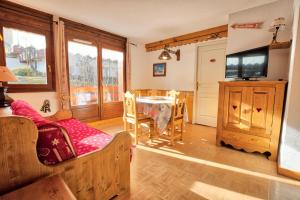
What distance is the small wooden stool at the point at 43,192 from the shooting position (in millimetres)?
768

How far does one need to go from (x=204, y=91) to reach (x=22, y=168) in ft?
12.5

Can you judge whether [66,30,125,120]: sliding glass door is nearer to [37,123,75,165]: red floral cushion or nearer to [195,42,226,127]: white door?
[195,42,226,127]: white door

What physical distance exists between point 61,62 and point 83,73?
60 cm

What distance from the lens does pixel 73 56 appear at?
11.4ft

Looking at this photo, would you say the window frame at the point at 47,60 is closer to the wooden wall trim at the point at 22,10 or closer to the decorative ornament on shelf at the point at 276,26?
the wooden wall trim at the point at 22,10

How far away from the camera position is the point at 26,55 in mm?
2822

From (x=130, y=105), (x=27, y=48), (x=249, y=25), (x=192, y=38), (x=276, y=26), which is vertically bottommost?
(x=130, y=105)

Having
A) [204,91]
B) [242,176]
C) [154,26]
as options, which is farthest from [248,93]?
[154,26]

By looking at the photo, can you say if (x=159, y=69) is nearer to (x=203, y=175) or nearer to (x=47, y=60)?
(x=47, y=60)

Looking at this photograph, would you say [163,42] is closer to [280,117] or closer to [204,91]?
[204,91]

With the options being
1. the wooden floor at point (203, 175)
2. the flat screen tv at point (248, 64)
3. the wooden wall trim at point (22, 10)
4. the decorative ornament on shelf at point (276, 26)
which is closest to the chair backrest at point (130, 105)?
the wooden floor at point (203, 175)

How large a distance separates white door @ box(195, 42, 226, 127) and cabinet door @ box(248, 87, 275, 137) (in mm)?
1415

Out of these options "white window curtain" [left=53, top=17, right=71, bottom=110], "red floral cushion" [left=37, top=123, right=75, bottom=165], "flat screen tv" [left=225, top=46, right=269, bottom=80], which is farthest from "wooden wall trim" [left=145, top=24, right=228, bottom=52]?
"red floral cushion" [left=37, top=123, right=75, bottom=165]

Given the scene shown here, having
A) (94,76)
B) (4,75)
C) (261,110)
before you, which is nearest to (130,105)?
(94,76)
